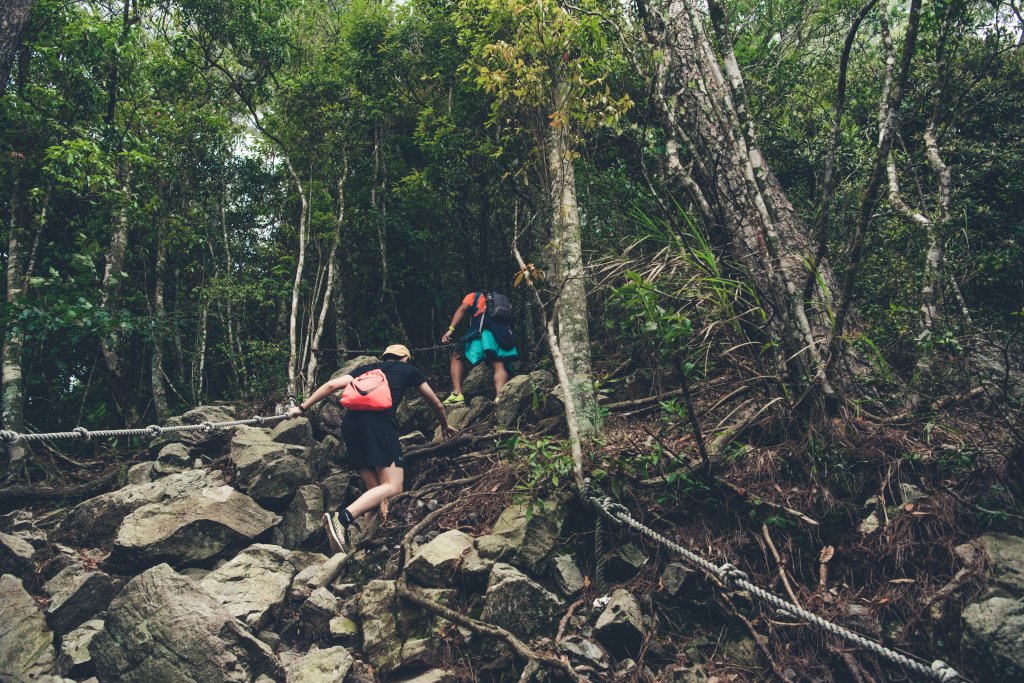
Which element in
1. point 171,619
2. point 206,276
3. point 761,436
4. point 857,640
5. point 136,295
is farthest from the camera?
point 206,276

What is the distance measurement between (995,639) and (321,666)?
3.87 metres

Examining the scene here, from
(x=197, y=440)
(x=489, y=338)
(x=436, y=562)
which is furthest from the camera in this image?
(x=489, y=338)

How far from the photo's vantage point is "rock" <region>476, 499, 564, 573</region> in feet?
14.6

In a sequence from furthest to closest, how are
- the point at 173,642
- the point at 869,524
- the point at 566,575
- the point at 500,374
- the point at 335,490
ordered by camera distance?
the point at 500,374 < the point at 335,490 < the point at 566,575 < the point at 869,524 < the point at 173,642

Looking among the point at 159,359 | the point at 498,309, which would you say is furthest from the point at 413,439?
the point at 159,359

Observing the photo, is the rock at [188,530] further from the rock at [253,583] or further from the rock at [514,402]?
the rock at [514,402]

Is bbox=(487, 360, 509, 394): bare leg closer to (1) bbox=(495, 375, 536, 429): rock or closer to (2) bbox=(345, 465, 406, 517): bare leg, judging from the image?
(1) bbox=(495, 375, 536, 429): rock

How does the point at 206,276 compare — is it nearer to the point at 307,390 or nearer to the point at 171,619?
the point at 307,390

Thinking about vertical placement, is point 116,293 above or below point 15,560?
above

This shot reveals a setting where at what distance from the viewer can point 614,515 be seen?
4.24 meters

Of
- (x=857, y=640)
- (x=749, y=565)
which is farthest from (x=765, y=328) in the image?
(x=857, y=640)

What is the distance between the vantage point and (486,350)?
7.54m

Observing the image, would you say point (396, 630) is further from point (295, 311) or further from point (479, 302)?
point (295, 311)

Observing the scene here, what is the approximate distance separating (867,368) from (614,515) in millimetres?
2816
